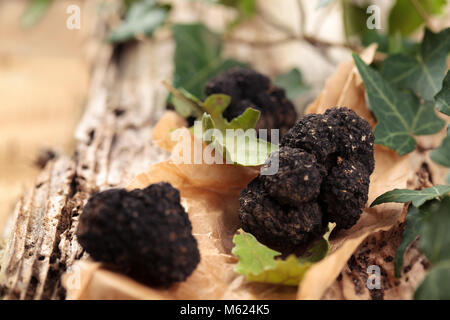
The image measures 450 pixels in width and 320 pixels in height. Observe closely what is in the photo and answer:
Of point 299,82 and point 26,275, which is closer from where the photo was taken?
point 26,275

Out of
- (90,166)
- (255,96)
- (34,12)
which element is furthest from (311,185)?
(34,12)

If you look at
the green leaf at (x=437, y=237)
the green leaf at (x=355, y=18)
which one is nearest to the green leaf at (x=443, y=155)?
the green leaf at (x=437, y=237)

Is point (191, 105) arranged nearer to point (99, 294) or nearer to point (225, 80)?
point (225, 80)

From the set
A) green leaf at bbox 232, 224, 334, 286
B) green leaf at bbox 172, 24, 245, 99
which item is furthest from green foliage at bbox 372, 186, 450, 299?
green leaf at bbox 172, 24, 245, 99

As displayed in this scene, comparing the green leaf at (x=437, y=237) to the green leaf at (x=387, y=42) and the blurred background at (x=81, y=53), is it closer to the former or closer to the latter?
the blurred background at (x=81, y=53)

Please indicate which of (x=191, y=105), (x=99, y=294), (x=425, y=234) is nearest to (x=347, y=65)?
(x=191, y=105)

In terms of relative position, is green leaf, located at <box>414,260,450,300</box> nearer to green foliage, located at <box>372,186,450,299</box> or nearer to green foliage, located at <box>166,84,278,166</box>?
green foliage, located at <box>372,186,450,299</box>

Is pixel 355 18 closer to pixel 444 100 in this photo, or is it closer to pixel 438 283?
pixel 444 100

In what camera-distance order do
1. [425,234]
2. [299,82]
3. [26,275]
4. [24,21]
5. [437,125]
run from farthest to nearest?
[24,21]
[299,82]
[437,125]
[26,275]
[425,234]
